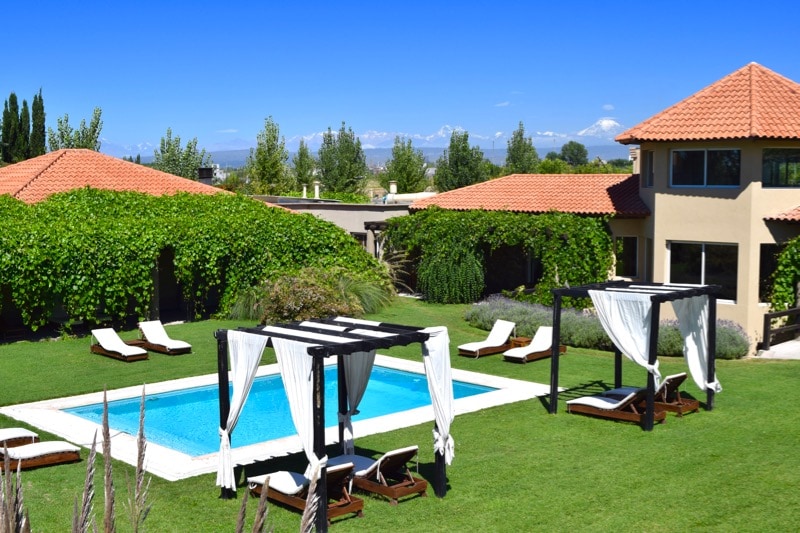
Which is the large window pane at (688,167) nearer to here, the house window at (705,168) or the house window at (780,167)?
the house window at (705,168)

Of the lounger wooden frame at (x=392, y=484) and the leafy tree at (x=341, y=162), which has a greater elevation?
the leafy tree at (x=341, y=162)

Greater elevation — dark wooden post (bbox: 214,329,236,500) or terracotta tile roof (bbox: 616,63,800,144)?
terracotta tile roof (bbox: 616,63,800,144)

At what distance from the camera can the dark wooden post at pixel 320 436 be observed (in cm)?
1027

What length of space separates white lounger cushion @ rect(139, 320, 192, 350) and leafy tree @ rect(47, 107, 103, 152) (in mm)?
42101

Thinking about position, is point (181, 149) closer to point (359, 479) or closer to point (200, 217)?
point (200, 217)

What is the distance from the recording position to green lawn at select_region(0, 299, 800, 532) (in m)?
10.7

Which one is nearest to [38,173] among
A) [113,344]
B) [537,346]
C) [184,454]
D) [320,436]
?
[113,344]

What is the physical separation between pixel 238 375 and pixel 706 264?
1764cm

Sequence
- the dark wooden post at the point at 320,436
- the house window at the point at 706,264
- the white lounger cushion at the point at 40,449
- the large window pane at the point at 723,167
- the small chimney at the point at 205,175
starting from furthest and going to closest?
the small chimney at the point at 205,175
the house window at the point at 706,264
the large window pane at the point at 723,167
the white lounger cushion at the point at 40,449
the dark wooden post at the point at 320,436

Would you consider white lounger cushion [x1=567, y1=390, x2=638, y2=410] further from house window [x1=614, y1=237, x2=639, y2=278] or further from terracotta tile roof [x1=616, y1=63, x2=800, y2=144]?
house window [x1=614, y1=237, x2=639, y2=278]

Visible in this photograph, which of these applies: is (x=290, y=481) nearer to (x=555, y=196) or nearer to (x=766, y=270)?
(x=766, y=270)

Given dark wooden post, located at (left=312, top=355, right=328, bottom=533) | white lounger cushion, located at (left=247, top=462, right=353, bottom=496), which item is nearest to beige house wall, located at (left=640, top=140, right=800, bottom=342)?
white lounger cushion, located at (left=247, top=462, right=353, bottom=496)

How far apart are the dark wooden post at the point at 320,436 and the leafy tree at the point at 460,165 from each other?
5557cm

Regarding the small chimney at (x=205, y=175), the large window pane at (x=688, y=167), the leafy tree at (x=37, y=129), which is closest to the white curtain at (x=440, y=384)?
the large window pane at (x=688, y=167)
